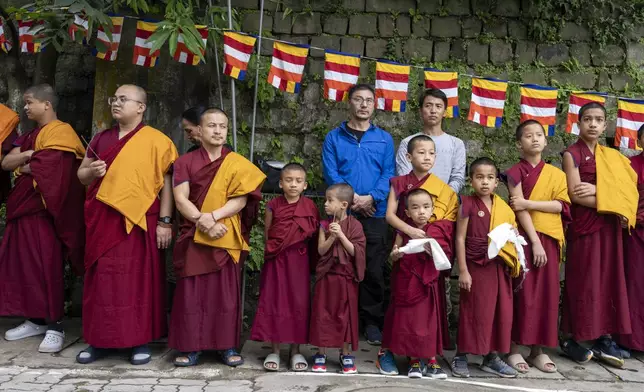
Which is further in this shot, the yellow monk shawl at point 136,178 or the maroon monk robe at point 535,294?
the maroon monk robe at point 535,294

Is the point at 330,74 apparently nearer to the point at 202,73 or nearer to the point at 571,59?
the point at 202,73

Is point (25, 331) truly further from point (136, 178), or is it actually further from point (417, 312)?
point (417, 312)

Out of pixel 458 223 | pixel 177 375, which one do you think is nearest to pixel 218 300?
pixel 177 375

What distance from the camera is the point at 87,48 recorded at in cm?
600

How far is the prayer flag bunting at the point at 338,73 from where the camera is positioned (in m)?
5.19

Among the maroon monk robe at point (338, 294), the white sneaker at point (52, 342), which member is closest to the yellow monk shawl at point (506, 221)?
the maroon monk robe at point (338, 294)

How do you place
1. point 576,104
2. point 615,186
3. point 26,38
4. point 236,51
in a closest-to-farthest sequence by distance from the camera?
point 615,186 → point 236,51 → point 576,104 → point 26,38

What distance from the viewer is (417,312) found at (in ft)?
13.7

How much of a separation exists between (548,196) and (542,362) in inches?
43.3

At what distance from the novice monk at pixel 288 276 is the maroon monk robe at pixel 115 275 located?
0.74m

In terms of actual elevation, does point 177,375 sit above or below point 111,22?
below

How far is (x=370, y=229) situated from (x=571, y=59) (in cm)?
239

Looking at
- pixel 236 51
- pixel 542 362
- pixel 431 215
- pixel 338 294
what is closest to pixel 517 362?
pixel 542 362

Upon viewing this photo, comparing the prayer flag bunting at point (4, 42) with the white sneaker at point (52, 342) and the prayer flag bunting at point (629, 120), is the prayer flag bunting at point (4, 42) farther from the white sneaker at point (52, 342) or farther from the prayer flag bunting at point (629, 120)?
the prayer flag bunting at point (629, 120)
